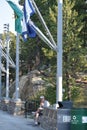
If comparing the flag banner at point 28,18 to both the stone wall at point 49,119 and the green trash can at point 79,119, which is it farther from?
the green trash can at point 79,119

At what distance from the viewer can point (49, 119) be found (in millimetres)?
20000

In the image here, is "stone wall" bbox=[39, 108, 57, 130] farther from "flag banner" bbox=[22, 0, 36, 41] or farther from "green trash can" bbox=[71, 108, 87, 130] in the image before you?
"flag banner" bbox=[22, 0, 36, 41]

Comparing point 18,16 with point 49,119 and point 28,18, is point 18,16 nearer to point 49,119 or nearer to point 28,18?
point 28,18

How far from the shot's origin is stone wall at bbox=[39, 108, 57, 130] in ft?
62.2

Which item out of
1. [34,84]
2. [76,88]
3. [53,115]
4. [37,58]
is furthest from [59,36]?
[37,58]

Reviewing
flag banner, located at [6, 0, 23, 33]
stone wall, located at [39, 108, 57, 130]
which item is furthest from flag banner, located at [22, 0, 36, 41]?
stone wall, located at [39, 108, 57, 130]

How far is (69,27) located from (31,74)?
12243 millimetres

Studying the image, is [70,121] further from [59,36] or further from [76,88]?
[76,88]

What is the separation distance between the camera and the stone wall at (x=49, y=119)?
746 inches

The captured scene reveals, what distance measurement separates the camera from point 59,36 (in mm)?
19812

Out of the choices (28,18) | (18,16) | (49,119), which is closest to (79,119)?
(49,119)

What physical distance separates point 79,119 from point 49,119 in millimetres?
4320

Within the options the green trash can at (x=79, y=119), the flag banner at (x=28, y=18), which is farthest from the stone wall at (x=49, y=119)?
the flag banner at (x=28, y=18)

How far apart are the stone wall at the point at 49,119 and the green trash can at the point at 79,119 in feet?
9.39
